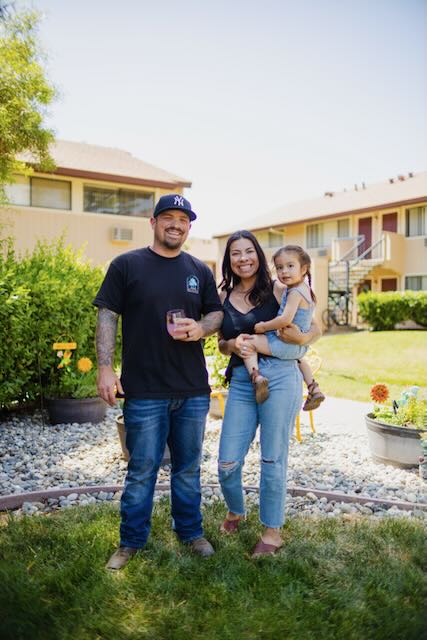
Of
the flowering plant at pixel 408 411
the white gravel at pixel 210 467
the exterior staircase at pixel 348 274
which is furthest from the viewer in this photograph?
the exterior staircase at pixel 348 274

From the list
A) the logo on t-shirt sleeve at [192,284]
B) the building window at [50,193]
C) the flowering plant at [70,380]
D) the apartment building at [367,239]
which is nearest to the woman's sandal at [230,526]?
the logo on t-shirt sleeve at [192,284]

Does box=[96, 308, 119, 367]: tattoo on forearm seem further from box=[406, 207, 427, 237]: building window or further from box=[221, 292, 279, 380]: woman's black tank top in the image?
box=[406, 207, 427, 237]: building window

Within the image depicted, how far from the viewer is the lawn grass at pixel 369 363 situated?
9664 mm

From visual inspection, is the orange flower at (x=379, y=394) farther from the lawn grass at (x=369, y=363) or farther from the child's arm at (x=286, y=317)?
the lawn grass at (x=369, y=363)

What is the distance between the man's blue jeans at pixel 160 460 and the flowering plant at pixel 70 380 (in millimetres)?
3596

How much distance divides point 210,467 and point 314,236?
996 inches

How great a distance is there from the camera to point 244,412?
3172 millimetres

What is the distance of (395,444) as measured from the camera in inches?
198

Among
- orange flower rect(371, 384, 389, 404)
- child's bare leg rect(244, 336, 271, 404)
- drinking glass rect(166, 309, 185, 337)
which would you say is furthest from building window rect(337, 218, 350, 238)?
drinking glass rect(166, 309, 185, 337)

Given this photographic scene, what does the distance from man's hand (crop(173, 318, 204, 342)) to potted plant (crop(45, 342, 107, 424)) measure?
3701 millimetres

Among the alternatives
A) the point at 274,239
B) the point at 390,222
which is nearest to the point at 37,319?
the point at 390,222

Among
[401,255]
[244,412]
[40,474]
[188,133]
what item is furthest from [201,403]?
[401,255]

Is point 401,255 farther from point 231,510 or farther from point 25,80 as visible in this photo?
point 231,510

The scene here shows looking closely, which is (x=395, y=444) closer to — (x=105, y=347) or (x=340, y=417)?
(x=340, y=417)
